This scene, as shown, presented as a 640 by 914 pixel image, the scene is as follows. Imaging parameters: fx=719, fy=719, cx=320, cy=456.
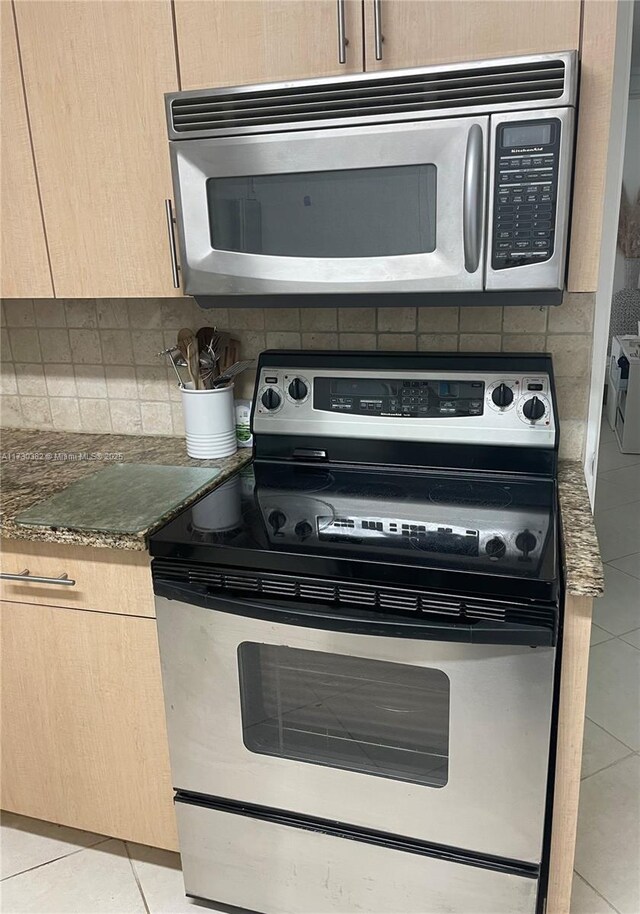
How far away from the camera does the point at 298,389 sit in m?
1.69

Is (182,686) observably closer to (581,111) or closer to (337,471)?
(337,471)

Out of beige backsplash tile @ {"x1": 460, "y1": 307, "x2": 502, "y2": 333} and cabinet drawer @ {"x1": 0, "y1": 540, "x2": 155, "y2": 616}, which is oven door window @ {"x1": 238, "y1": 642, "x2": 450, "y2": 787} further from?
beige backsplash tile @ {"x1": 460, "y1": 307, "x2": 502, "y2": 333}

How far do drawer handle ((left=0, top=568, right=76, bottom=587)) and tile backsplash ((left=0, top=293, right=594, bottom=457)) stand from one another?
0.62 m

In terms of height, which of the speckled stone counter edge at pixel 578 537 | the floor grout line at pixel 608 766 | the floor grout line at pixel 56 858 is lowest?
the floor grout line at pixel 56 858

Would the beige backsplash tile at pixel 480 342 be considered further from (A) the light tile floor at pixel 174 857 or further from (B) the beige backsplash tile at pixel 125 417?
(A) the light tile floor at pixel 174 857

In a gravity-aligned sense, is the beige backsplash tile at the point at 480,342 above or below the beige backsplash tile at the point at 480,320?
below

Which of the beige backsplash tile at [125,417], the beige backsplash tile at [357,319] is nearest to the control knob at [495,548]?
the beige backsplash tile at [357,319]

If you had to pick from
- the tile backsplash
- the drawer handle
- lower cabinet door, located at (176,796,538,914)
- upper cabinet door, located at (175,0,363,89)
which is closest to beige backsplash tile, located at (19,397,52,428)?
the tile backsplash

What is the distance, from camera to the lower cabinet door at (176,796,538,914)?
51.8 inches

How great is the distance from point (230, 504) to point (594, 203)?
890 mm

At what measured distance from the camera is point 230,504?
1.50 metres

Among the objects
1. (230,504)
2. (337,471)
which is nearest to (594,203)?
(337,471)

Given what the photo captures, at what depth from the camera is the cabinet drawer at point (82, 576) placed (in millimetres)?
1415

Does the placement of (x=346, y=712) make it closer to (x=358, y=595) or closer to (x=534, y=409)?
(x=358, y=595)
